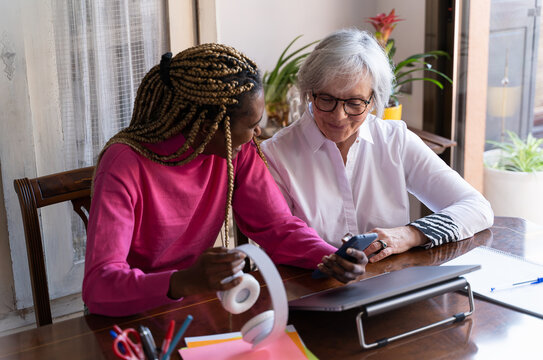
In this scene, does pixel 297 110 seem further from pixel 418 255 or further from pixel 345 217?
pixel 418 255

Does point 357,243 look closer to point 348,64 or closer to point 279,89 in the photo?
point 348,64

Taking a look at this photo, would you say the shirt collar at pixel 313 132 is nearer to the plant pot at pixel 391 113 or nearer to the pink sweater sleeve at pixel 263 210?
the pink sweater sleeve at pixel 263 210

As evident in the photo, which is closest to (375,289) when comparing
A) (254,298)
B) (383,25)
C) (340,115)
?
(254,298)

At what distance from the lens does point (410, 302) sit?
122 cm

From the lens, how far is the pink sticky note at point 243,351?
114cm

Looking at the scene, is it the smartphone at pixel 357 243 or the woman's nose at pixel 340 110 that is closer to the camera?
the smartphone at pixel 357 243

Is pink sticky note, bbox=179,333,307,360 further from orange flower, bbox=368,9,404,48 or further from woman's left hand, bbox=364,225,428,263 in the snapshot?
orange flower, bbox=368,9,404,48

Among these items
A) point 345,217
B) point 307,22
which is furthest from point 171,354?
point 307,22

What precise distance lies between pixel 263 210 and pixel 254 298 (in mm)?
462

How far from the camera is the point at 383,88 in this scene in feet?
5.84

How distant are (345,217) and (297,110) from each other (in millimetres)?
898

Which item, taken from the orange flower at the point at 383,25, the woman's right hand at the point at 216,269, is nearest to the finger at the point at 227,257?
the woman's right hand at the point at 216,269

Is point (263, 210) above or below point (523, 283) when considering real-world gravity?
above

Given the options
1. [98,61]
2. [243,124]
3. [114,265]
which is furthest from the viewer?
[98,61]
